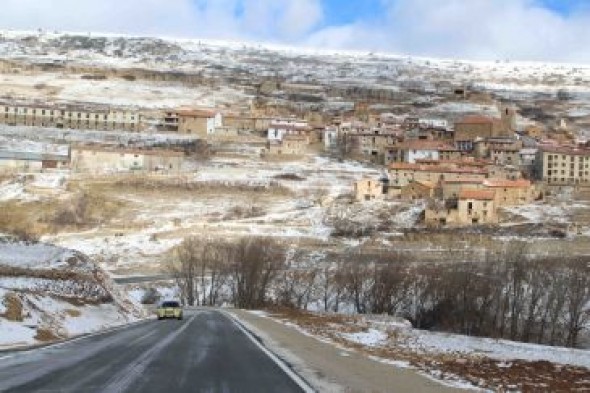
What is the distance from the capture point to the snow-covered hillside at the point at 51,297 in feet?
89.6

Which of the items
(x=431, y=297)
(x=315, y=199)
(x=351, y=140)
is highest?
(x=351, y=140)

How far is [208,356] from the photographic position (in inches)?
766

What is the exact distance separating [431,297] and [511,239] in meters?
38.5

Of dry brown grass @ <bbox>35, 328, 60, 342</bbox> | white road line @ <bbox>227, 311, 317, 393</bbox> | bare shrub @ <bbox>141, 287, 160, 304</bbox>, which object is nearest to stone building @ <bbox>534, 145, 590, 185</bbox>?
bare shrub @ <bbox>141, 287, 160, 304</bbox>

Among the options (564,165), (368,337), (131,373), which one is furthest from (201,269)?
(564,165)

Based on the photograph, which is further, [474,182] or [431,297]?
[474,182]

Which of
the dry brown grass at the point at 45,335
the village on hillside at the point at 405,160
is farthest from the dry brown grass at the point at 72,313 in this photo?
the village on hillside at the point at 405,160

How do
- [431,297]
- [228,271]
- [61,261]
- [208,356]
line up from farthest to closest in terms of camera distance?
[228,271]
[431,297]
[61,261]
[208,356]

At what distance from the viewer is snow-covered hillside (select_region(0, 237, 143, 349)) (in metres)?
27.3

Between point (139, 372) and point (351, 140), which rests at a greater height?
point (351, 140)

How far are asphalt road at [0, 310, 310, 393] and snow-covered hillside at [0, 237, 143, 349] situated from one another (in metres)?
4.60

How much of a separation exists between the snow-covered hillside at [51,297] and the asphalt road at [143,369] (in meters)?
4.60

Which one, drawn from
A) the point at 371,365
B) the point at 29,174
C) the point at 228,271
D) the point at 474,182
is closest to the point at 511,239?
the point at 474,182

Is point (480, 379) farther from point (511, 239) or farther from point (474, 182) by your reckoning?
point (474, 182)
